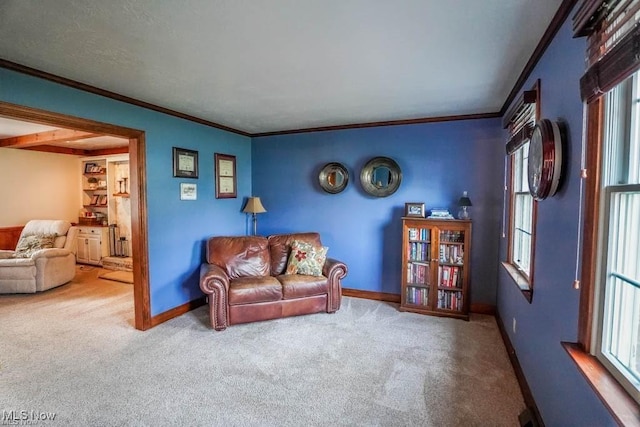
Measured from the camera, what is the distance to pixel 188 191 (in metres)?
3.86

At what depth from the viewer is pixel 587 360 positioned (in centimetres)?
124

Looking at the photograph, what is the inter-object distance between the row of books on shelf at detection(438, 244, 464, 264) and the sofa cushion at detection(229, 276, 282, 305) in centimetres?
193

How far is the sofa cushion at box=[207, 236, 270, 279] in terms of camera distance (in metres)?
3.82

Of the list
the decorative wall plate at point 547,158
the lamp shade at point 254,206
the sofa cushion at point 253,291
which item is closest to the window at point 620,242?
the decorative wall plate at point 547,158

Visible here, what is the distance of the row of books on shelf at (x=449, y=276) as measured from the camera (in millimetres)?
3607

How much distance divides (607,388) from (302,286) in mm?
2781

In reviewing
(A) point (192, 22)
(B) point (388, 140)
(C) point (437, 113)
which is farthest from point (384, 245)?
(A) point (192, 22)

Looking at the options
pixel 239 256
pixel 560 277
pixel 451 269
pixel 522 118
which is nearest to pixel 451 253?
pixel 451 269

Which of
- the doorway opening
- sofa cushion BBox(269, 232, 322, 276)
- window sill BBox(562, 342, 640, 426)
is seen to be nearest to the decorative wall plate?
window sill BBox(562, 342, 640, 426)

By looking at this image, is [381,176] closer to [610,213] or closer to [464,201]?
[464,201]

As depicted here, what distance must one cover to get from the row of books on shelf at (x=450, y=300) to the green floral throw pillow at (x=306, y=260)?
147cm

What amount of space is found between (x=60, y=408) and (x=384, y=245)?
3.51m

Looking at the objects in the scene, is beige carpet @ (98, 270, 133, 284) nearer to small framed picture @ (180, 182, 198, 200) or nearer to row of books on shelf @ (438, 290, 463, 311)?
small framed picture @ (180, 182, 198, 200)

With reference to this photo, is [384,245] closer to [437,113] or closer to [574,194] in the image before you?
[437,113]
